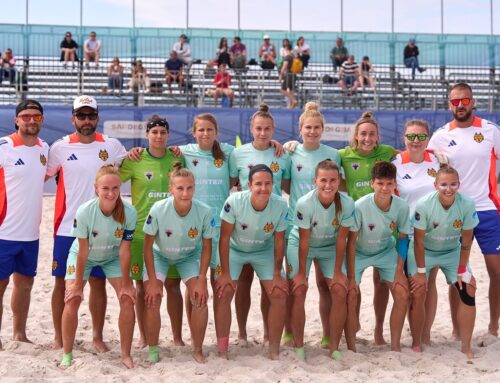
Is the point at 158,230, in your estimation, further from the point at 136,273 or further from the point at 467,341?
the point at 467,341

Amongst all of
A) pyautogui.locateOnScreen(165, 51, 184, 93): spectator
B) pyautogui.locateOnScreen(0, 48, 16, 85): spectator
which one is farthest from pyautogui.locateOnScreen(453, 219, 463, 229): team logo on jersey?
pyautogui.locateOnScreen(0, 48, 16, 85): spectator

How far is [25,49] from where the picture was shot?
21.8 m

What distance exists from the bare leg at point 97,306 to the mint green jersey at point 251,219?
45.6 inches

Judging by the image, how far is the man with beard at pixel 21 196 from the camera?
5.66 metres

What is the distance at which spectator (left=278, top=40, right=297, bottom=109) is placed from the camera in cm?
1800

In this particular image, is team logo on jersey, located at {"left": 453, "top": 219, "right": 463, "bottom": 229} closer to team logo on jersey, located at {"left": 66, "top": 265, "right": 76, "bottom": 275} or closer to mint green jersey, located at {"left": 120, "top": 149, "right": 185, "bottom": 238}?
mint green jersey, located at {"left": 120, "top": 149, "right": 185, "bottom": 238}

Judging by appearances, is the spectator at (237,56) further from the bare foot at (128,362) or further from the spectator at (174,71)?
the bare foot at (128,362)

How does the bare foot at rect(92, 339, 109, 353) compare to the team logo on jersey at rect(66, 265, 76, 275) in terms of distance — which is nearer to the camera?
the team logo on jersey at rect(66, 265, 76, 275)

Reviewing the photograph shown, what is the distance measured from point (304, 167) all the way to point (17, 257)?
95.4 inches

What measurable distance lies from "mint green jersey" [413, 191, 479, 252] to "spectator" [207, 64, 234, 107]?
12480mm

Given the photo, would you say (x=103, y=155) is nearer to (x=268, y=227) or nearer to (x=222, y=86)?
(x=268, y=227)

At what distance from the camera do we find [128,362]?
5219 mm

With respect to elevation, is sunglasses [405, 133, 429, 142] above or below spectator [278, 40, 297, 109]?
below

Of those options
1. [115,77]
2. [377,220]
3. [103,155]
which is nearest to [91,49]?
[115,77]
